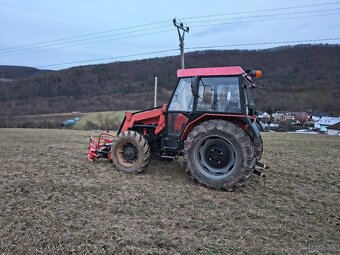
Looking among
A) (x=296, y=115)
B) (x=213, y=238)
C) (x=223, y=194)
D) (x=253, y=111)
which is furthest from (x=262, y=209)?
(x=296, y=115)

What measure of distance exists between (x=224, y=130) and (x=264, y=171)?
2534 mm

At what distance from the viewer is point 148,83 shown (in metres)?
75.4

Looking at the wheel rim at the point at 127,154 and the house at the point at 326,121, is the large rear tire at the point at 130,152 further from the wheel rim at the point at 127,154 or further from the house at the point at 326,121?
the house at the point at 326,121

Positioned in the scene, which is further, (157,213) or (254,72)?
(254,72)

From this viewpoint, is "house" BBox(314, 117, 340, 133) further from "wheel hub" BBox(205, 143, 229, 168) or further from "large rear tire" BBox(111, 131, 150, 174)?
"wheel hub" BBox(205, 143, 229, 168)

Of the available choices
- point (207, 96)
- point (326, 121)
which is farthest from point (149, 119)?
point (326, 121)

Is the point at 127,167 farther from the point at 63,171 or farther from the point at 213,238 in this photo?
the point at 213,238

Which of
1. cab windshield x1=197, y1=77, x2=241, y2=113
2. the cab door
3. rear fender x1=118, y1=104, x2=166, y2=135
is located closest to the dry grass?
the cab door

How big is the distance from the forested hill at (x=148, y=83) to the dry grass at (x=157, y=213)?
51.2m

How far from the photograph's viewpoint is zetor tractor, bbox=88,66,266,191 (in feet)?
21.1

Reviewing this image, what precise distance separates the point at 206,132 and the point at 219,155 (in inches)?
20.7

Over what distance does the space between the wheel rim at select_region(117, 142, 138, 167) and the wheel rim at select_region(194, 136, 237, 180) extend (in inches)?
64.8

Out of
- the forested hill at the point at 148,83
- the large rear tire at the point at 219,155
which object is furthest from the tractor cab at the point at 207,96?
the forested hill at the point at 148,83

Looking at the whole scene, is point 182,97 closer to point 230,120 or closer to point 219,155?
point 230,120
